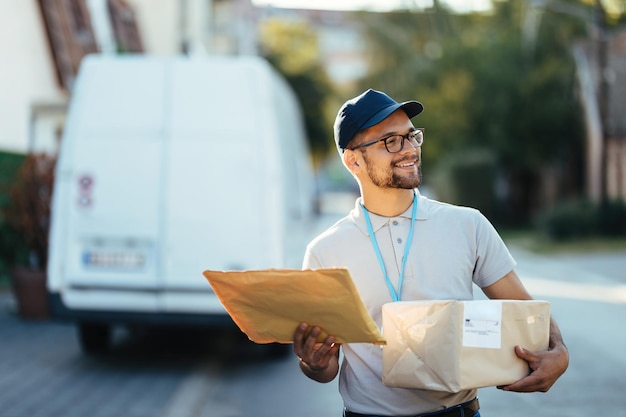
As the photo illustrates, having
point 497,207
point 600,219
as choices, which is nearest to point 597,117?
point 497,207

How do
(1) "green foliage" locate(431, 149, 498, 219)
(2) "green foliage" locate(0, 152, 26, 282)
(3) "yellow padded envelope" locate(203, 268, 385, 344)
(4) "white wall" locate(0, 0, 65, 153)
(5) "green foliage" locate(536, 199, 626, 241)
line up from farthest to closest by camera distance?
1. (1) "green foliage" locate(431, 149, 498, 219)
2. (5) "green foliage" locate(536, 199, 626, 241)
3. (4) "white wall" locate(0, 0, 65, 153)
4. (2) "green foliage" locate(0, 152, 26, 282)
5. (3) "yellow padded envelope" locate(203, 268, 385, 344)

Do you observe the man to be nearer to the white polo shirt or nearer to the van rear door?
the white polo shirt

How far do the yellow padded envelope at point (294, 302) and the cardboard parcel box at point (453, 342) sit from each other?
93 mm

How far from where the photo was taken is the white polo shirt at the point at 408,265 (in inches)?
118

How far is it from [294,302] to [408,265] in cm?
42

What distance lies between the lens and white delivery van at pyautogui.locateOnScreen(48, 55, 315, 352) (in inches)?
335

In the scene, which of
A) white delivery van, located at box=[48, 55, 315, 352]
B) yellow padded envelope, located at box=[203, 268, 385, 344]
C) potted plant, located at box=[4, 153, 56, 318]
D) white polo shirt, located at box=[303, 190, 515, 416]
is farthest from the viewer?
potted plant, located at box=[4, 153, 56, 318]

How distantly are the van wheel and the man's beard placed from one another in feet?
23.7

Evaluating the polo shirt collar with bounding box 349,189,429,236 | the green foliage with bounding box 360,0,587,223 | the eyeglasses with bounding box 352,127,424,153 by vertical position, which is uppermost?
the eyeglasses with bounding box 352,127,424,153

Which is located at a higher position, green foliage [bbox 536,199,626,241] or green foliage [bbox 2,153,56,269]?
green foliage [bbox 2,153,56,269]

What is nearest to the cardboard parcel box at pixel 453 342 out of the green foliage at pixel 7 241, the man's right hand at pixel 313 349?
the man's right hand at pixel 313 349

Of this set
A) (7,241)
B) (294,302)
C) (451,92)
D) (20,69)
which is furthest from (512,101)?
(294,302)

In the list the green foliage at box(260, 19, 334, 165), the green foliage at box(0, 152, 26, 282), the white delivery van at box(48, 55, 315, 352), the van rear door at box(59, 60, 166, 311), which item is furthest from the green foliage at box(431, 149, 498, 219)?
the van rear door at box(59, 60, 166, 311)

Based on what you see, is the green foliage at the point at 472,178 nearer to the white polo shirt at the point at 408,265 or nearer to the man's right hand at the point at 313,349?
the white polo shirt at the point at 408,265
